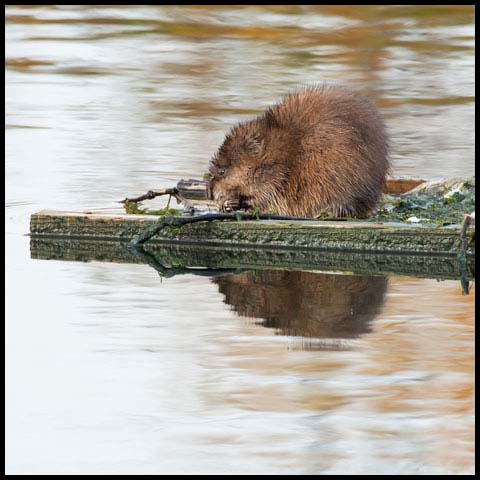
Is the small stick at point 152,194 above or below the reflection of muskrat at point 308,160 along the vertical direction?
below

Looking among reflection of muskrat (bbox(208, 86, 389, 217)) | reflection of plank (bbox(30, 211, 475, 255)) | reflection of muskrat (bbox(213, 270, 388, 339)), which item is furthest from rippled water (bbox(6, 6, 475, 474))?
reflection of muskrat (bbox(208, 86, 389, 217))

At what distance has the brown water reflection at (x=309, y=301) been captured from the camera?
7.46 meters

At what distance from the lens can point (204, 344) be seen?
7.16 metres

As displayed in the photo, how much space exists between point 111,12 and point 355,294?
595 inches

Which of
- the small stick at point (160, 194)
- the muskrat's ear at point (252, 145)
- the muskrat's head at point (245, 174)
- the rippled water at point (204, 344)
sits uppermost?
the muskrat's ear at point (252, 145)

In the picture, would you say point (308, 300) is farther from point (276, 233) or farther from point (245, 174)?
point (245, 174)

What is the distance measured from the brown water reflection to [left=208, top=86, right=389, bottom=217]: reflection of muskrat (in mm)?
1034

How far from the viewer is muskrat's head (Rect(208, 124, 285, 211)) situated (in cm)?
971

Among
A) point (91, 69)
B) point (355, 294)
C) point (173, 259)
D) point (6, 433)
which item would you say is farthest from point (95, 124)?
point (6, 433)

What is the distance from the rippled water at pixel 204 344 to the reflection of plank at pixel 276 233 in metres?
0.34

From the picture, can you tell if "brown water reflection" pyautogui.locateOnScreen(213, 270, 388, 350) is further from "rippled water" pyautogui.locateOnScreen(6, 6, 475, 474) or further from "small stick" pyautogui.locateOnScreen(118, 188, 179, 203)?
"small stick" pyautogui.locateOnScreen(118, 188, 179, 203)

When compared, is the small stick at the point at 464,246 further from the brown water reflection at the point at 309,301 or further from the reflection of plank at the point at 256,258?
the brown water reflection at the point at 309,301

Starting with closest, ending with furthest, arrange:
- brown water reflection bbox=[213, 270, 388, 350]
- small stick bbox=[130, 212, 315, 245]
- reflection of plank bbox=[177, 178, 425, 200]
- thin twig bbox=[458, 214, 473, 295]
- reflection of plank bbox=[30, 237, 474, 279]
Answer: brown water reflection bbox=[213, 270, 388, 350] < thin twig bbox=[458, 214, 473, 295] < reflection of plank bbox=[30, 237, 474, 279] < small stick bbox=[130, 212, 315, 245] < reflection of plank bbox=[177, 178, 425, 200]

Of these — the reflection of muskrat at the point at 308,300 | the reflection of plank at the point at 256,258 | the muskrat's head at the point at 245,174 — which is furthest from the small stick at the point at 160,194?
the reflection of muskrat at the point at 308,300
